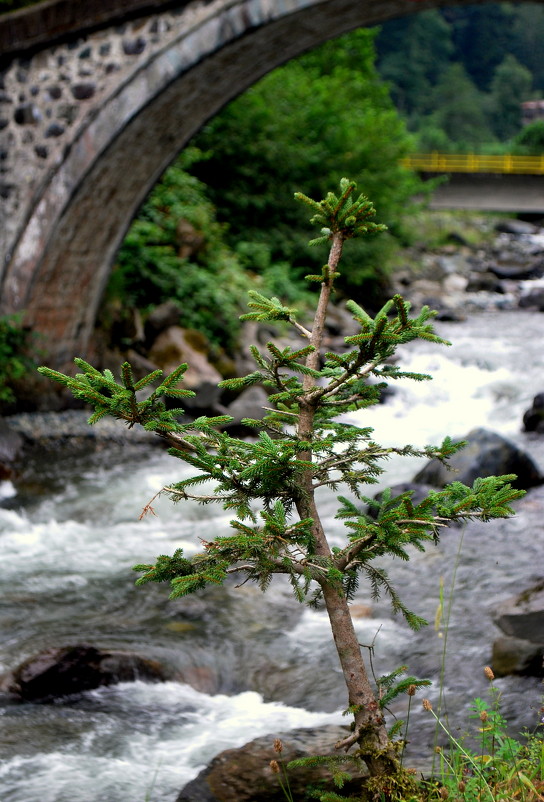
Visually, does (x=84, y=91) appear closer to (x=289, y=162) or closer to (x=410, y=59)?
(x=289, y=162)

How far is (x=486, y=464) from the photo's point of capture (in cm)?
655

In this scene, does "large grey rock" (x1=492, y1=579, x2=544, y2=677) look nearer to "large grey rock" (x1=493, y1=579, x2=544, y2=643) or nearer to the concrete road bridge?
"large grey rock" (x1=493, y1=579, x2=544, y2=643)

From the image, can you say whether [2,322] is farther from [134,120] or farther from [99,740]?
[99,740]

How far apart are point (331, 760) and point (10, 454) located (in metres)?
6.09

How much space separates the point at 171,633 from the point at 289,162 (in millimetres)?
11479

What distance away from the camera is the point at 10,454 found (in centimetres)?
804

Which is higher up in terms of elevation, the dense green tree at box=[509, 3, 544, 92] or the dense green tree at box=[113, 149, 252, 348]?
the dense green tree at box=[509, 3, 544, 92]

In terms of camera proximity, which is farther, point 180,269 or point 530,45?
point 530,45

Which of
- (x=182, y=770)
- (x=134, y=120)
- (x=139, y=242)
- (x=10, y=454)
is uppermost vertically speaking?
(x=134, y=120)

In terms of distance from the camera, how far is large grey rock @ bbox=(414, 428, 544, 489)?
653 cm

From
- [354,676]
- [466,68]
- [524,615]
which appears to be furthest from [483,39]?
[354,676]

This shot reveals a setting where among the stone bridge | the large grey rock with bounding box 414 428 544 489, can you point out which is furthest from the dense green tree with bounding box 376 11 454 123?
the large grey rock with bounding box 414 428 544 489

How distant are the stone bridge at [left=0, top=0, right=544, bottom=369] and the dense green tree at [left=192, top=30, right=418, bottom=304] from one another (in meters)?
4.96

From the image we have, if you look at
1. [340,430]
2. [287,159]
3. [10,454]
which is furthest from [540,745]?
[287,159]
